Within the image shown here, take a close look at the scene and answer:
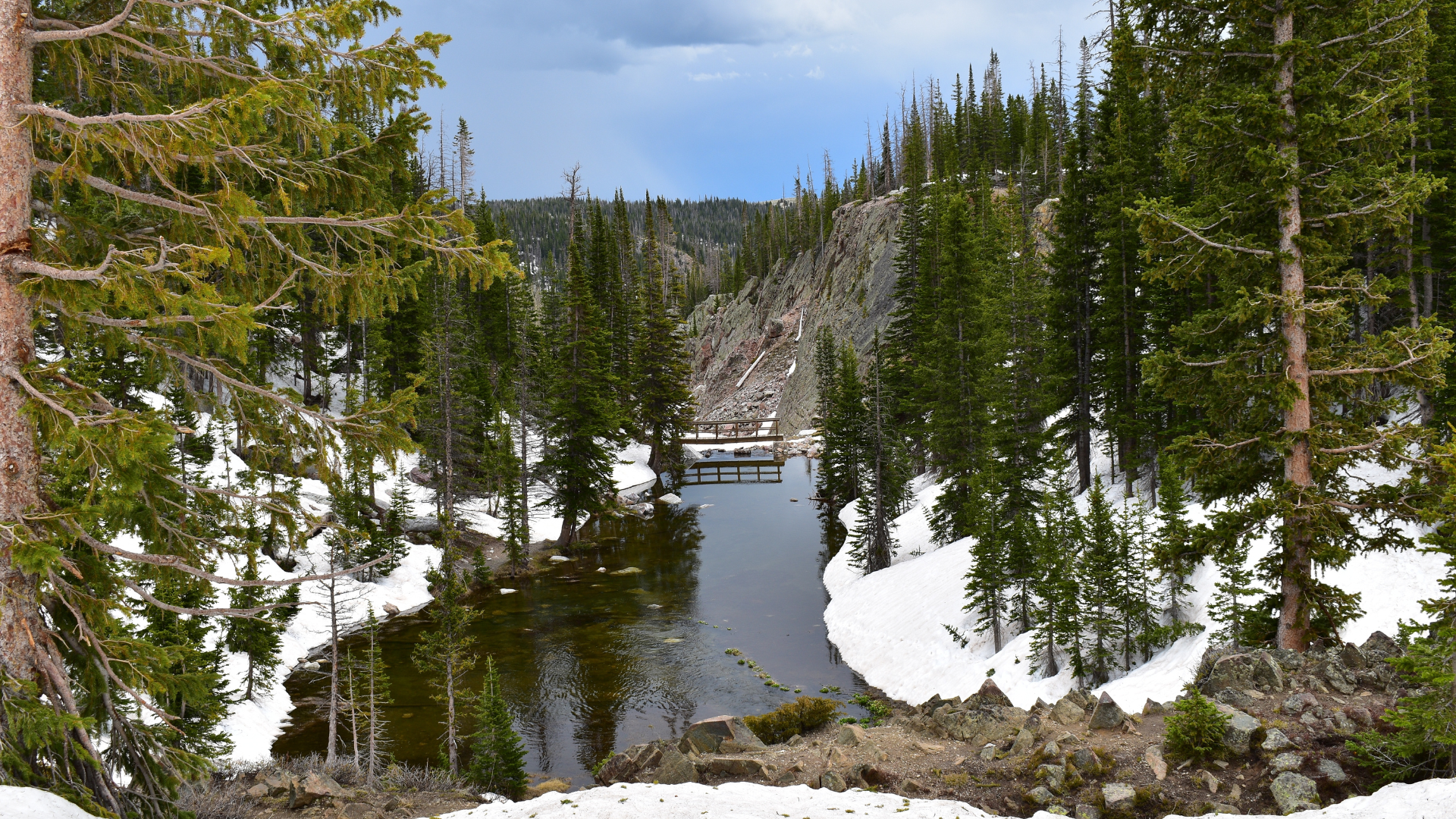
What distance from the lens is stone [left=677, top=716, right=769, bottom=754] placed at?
41.0ft

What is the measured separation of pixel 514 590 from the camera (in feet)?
105

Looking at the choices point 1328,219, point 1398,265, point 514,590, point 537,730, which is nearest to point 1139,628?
point 1328,219

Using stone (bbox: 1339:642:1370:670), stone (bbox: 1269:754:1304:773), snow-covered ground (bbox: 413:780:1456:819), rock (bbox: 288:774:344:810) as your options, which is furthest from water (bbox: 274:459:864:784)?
stone (bbox: 1269:754:1304:773)

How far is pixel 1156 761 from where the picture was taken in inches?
352

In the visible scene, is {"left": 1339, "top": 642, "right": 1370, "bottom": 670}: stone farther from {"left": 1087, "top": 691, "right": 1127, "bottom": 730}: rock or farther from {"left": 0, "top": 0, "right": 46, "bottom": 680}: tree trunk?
{"left": 0, "top": 0, "right": 46, "bottom": 680}: tree trunk

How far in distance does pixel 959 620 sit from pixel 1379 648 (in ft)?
42.6

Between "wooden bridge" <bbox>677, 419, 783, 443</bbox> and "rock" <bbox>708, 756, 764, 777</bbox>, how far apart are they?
193 ft

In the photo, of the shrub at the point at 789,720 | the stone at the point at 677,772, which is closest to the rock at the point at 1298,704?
the shrub at the point at 789,720

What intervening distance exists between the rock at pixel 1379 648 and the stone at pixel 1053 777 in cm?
452

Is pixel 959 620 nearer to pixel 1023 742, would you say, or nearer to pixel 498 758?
pixel 1023 742

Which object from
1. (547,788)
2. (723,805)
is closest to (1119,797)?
(723,805)

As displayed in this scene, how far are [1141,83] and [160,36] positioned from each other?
12.7 meters

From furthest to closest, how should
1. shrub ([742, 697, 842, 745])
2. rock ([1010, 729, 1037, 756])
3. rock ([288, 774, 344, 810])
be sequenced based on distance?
shrub ([742, 697, 842, 745])
rock ([1010, 729, 1037, 756])
rock ([288, 774, 344, 810])

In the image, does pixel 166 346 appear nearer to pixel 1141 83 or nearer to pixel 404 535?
pixel 1141 83
